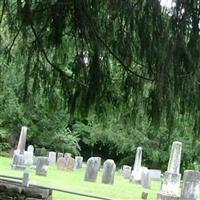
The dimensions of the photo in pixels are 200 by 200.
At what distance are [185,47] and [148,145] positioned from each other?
28370 millimetres

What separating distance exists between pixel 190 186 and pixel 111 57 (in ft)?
31.5

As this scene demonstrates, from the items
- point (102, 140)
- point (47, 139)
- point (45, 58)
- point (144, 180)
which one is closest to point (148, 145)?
point (102, 140)

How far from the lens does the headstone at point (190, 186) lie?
43.8 ft

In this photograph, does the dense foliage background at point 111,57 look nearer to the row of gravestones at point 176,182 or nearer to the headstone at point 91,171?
the row of gravestones at point 176,182

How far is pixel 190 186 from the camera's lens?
13.4 metres

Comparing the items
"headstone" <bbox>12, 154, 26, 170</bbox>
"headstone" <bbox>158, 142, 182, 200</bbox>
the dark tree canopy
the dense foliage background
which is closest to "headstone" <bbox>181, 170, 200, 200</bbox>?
"headstone" <bbox>158, 142, 182, 200</bbox>

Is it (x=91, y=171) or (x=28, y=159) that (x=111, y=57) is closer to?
(x=91, y=171)

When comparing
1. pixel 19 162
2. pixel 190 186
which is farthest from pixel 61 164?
pixel 190 186

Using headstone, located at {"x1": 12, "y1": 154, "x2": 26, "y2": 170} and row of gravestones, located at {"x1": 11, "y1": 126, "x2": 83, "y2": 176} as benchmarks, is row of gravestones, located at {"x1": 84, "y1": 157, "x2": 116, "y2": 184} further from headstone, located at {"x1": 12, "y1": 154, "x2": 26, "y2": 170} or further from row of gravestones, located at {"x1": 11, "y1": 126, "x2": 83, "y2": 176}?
headstone, located at {"x1": 12, "y1": 154, "x2": 26, "y2": 170}

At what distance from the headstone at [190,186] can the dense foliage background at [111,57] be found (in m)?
8.39

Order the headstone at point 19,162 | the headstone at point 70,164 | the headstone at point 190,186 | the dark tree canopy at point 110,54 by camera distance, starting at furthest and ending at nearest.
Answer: the headstone at point 70,164, the headstone at point 19,162, the headstone at point 190,186, the dark tree canopy at point 110,54

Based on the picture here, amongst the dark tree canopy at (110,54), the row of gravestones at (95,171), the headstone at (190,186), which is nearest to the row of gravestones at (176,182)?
the headstone at (190,186)

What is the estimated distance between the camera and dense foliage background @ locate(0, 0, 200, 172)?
390 centimetres

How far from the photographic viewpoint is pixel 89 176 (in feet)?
54.8
